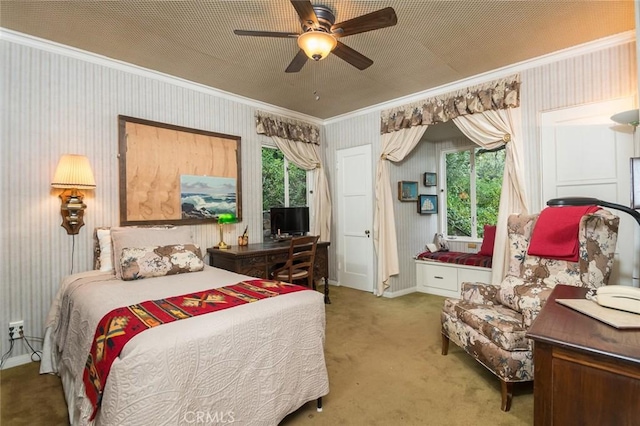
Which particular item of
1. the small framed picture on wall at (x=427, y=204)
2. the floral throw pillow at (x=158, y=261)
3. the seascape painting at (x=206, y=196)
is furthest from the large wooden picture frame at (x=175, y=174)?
the small framed picture on wall at (x=427, y=204)

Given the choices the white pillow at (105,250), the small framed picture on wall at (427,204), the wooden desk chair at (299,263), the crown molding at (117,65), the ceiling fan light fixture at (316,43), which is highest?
the crown molding at (117,65)

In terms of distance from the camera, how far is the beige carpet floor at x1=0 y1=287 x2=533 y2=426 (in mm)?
1832

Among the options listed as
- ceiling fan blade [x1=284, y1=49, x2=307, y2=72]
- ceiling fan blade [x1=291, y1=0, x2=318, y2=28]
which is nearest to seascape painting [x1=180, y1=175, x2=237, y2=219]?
ceiling fan blade [x1=284, y1=49, x2=307, y2=72]

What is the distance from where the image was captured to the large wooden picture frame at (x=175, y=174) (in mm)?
3070

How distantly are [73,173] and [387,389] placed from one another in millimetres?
3034

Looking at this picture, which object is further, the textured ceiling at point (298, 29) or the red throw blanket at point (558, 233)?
the textured ceiling at point (298, 29)

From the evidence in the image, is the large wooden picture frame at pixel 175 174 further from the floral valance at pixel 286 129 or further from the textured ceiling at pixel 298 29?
the textured ceiling at pixel 298 29

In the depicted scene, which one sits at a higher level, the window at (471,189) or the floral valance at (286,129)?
the floral valance at (286,129)

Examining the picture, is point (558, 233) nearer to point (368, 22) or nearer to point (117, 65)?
point (368, 22)

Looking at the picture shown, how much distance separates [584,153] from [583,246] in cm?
124

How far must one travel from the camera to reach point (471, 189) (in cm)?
486

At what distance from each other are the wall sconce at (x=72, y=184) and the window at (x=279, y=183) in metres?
2.07

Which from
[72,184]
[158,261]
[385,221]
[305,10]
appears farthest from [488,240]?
[72,184]

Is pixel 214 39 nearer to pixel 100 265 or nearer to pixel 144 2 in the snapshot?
pixel 144 2
